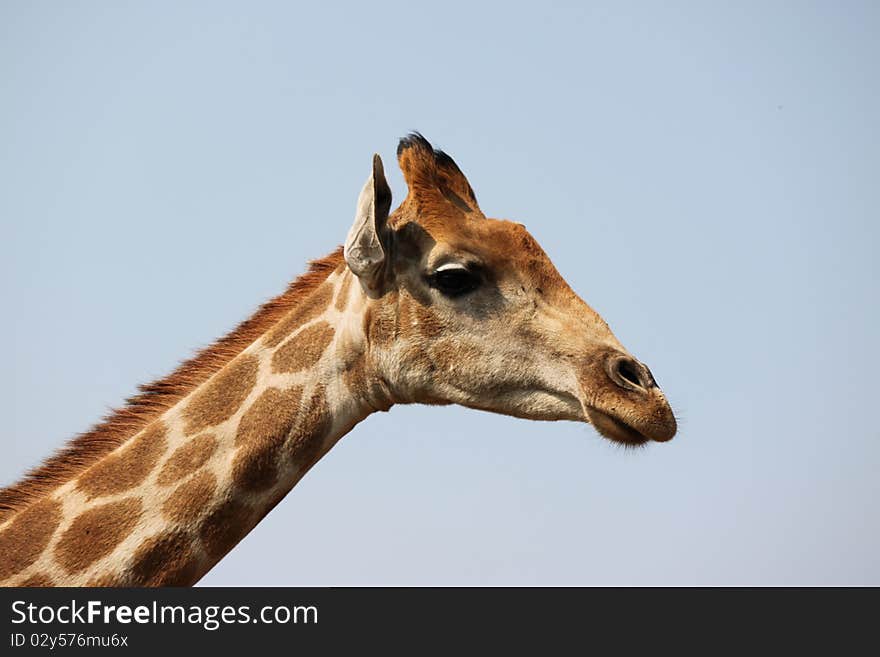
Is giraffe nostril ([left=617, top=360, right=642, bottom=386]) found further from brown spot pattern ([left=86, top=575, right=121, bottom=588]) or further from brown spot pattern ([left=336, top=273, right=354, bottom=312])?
brown spot pattern ([left=86, top=575, right=121, bottom=588])

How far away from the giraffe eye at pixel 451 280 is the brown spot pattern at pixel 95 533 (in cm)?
302

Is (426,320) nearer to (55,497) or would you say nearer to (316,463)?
(316,463)

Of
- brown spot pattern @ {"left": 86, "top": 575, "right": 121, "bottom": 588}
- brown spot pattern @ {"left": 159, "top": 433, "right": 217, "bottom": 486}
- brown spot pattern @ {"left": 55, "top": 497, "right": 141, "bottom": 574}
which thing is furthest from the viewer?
brown spot pattern @ {"left": 159, "top": 433, "right": 217, "bottom": 486}

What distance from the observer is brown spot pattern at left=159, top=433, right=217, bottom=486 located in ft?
28.8

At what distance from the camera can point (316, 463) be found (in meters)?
9.20

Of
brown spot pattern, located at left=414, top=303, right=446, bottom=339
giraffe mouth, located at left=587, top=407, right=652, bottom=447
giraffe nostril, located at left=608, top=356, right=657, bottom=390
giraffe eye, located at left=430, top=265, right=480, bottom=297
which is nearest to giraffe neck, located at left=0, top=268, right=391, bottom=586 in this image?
brown spot pattern, located at left=414, top=303, right=446, bottom=339

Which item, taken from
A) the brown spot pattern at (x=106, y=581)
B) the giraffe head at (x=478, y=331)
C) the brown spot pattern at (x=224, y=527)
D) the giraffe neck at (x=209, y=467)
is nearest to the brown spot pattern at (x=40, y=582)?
the giraffe neck at (x=209, y=467)

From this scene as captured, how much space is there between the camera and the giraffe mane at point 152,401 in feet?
30.3

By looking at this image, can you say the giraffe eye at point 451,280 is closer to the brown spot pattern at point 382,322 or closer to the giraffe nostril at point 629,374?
the brown spot pattern at point 382,322

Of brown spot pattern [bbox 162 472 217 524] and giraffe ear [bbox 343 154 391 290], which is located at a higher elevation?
giraffe ear [bbox 343 154 391 290]

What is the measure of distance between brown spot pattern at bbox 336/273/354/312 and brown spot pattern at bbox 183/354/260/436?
0.85 metres

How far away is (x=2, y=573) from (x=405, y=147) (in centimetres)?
524

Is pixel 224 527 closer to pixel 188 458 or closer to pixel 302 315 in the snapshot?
pixel 188 458

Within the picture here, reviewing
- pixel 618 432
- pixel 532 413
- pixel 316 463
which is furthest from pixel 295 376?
pixel 618 432
